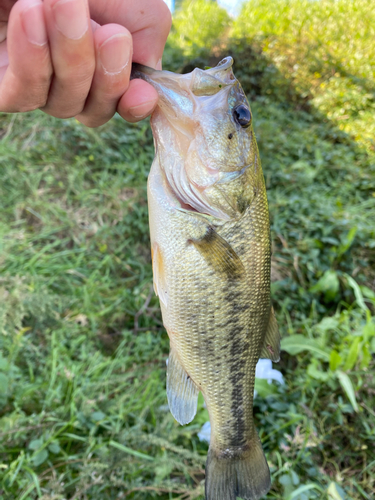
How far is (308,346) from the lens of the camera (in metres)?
2.65

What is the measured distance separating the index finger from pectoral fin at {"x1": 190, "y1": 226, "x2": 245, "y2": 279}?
2.59ft

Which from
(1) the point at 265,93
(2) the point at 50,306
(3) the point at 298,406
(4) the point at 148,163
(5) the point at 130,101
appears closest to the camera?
(5) the point at 130,101

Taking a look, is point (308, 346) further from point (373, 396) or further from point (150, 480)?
point (150, 480)

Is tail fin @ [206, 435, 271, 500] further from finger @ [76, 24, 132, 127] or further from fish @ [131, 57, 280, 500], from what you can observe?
finger @ [76, 24, 132, 127]

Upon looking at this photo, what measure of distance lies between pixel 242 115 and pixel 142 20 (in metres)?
0.55

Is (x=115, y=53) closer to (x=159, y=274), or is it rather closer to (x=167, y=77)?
(x=167, y=77)

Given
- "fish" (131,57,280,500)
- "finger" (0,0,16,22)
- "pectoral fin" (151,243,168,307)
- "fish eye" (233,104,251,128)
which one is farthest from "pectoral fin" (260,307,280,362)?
"finger" (0,0,16,22)

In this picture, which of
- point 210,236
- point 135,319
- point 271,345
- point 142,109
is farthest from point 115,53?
point 135,319

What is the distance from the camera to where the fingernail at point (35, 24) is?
814 millimetres

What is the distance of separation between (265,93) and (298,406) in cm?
507

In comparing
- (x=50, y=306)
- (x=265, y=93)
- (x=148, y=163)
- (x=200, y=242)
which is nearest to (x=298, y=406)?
(x=200, y=242)

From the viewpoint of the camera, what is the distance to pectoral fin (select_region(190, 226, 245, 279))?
4.12 feet

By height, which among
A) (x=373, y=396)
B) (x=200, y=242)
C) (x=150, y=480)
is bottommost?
(x=150, y=480)

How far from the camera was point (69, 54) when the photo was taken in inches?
37.0
